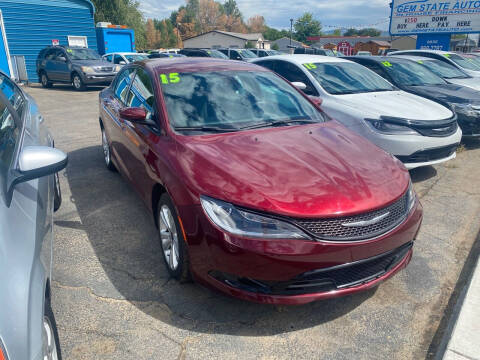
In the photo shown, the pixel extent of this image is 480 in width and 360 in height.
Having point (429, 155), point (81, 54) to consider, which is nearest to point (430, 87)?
point (429, 155)

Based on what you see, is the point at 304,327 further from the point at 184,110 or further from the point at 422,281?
the point at 184,110

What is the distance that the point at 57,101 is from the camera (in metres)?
12.9

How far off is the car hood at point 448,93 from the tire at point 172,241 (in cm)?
558

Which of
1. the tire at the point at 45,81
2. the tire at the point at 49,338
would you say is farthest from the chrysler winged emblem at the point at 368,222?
the tire at the point at 45,81

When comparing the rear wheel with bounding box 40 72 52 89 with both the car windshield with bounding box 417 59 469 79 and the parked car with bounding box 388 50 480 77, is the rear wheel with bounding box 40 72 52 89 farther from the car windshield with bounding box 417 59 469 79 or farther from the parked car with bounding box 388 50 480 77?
the car windshield with bounding box 417 59 469 79

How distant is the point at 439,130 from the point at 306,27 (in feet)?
304

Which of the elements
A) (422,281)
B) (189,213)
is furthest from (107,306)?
(422,281)

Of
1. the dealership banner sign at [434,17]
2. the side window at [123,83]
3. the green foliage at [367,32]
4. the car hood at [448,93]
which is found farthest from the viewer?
the green foliage at [367,32]

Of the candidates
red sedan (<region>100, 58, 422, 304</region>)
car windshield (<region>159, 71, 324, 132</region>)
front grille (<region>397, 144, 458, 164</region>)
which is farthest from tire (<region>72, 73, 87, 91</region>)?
front grille (<region>397, 144, 458, 164</region>)

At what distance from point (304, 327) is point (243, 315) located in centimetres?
42

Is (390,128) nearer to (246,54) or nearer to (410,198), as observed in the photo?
(410,198)

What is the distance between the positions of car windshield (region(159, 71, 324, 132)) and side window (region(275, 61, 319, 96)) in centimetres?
198

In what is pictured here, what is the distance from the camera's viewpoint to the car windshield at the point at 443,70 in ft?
29.0

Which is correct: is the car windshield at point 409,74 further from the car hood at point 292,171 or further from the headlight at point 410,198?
the headlight at point 410,198
